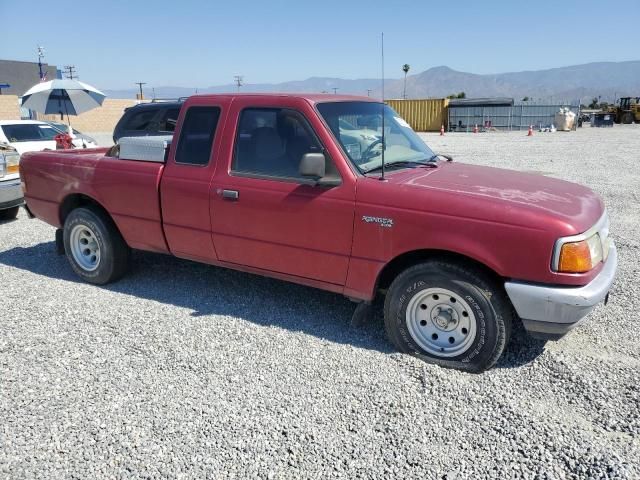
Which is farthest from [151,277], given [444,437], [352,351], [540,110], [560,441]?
[540,110]

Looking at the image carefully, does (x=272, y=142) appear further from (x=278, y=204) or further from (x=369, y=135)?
(x=369, y=135)

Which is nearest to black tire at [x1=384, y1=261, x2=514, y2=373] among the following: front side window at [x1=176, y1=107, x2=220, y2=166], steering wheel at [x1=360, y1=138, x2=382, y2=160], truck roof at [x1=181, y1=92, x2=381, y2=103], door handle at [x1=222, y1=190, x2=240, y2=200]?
steering wheel at [x1=360, y1=138, x2=382, y2=160]

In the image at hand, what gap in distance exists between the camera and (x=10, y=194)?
309 inches

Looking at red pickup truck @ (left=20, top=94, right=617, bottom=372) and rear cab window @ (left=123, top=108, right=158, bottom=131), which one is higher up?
rear cab window @ (left=123, top=108, right=158, bottom=131)

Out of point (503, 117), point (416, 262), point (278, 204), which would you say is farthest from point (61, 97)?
point (503, 117)

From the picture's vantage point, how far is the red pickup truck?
321cm

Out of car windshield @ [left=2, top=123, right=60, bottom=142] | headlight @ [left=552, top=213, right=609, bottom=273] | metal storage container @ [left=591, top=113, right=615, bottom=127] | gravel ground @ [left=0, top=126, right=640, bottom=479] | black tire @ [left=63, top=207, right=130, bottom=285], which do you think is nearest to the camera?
gravel ground @ [left=0, top=126, right=640, bottom=479]

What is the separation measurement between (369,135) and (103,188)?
104 inches

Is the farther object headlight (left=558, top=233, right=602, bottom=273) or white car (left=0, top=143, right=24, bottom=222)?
white car (left=0, top=143, right=24, bottom=222)

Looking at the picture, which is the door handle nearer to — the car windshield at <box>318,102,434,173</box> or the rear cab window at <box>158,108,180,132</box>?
the car windshield at <box>318,102,434,173</box>

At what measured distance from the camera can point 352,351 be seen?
12.5 ft

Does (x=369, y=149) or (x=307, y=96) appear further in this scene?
(x=307, y=96)

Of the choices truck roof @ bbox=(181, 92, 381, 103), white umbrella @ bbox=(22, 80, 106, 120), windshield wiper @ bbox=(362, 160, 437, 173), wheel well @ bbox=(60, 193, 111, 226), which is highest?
white umbrella @ bbox=(22, 80, 106, 120)

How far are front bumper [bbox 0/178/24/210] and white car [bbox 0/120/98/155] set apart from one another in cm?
352
